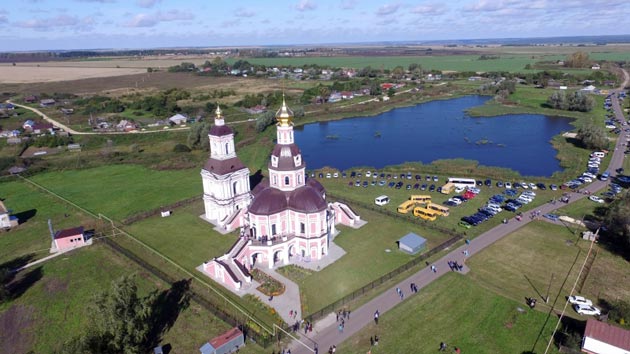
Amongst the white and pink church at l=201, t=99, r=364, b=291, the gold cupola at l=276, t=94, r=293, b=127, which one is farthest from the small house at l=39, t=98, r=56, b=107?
the gold cupola at l=276, t=94, r=293, b=127

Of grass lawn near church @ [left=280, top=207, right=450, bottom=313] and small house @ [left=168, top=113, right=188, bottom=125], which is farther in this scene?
small house @ [left=168, top=113, right=188, bottom=125]

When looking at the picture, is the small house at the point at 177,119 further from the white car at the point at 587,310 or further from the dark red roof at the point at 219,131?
the white car at the point at 587,310

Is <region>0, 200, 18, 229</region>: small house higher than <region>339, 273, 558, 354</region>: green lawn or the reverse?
higher

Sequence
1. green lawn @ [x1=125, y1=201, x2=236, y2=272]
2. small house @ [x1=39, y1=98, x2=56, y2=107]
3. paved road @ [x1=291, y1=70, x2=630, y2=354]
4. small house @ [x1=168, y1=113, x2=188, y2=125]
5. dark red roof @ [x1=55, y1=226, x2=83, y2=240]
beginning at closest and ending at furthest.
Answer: paved road @ [x1=291, y1=70, x2=630, y2=354], green lawn @ [x1=125, y1=201, x2=236, y2=272], dark red roof @ [x1=55, y1=226, x2=83, y2=240], small house @ [x1=168, y1=113, x2=188, y2=125], small house @ [x1=39, y1=98, x2=56, y2=107]

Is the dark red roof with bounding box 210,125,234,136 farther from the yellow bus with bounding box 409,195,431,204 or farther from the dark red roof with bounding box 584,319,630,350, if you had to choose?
the dark red roof with bounding box 584,319,630,350

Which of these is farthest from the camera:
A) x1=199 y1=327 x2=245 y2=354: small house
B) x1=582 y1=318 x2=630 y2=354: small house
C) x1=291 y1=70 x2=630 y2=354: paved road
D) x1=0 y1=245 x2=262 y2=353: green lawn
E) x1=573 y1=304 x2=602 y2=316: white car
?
x1=573 y1=304 x2=602 y2=316: white car

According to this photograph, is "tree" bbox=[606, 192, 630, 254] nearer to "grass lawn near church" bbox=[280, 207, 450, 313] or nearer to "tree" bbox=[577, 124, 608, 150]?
"grass lawn near church" bbox=[280, 207, 450, 313]

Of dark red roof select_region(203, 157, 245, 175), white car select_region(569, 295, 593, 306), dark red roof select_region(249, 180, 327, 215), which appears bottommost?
white car select_region(569, 295, 593, 306)
